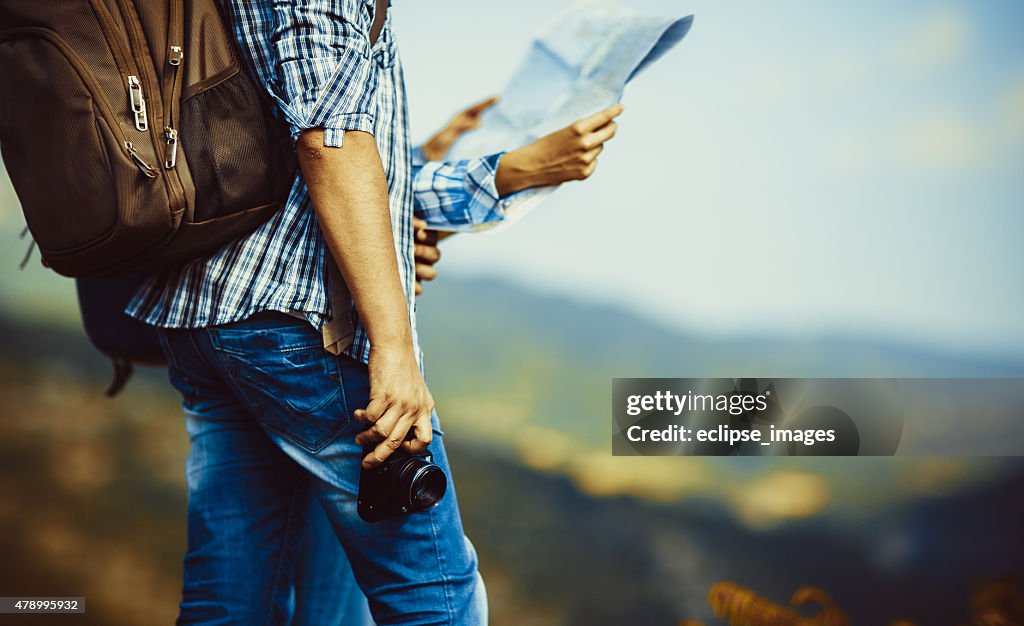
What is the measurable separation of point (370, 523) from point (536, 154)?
60 cm

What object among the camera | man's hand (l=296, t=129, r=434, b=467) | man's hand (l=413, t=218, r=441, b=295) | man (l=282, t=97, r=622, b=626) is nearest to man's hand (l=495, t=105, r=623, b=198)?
man (l=282, t=97, r=622, b=626)

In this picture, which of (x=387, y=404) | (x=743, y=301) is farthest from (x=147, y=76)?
(x=743, y=301)

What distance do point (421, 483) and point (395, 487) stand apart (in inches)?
1.2

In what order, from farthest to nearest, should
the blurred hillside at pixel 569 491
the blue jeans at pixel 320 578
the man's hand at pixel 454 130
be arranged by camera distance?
the blurred hillside at pixel 569 491 → the man's hand at pixel 454 130 → the blue jeans at pixel 320 578

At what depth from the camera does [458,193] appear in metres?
1.21

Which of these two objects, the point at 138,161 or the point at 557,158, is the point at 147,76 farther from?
the point at 557,158

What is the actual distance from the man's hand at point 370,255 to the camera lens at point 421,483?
3cm

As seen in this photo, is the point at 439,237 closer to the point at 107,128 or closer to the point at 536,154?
the point at 536,154

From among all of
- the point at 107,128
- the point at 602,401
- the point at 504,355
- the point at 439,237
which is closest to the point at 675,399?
the point at 602,401

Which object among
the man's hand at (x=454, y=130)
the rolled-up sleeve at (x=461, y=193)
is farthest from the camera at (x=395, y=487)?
the man's hand at (x=454, y=130)

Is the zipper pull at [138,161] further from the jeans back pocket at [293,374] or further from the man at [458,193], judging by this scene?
the man at [458,193]

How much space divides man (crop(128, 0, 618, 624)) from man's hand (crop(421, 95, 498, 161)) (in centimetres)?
52

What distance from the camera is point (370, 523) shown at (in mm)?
912

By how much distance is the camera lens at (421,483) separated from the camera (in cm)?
85
